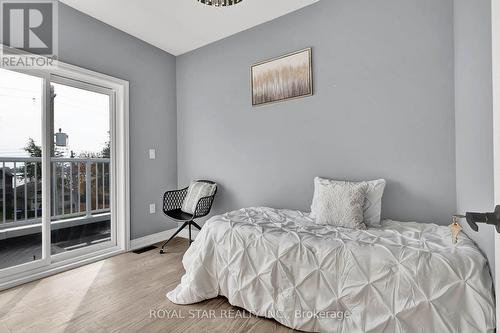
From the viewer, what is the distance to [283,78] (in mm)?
2629

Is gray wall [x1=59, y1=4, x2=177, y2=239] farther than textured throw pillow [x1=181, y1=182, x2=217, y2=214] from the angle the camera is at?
No

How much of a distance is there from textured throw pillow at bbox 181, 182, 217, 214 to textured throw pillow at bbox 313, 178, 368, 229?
145 cm

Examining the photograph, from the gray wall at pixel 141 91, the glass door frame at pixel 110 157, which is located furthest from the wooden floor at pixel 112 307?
the gray wall at pixel 141 91

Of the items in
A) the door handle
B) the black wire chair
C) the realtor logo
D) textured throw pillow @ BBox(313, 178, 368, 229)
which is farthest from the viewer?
the black wire chair

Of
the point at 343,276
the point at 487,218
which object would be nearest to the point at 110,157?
the point at 343,276

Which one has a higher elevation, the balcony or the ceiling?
the ceiling

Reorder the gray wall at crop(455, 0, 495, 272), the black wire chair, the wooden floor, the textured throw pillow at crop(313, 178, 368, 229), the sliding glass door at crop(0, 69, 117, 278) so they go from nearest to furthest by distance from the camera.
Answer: the gray wall at crop(455, 0, 495, 272) < the wooden floor < the textured throw pillow at crop(313, 178, 368, 229) < the sliding glass door at crop(0, 69, 117, 278) < the black wire chair

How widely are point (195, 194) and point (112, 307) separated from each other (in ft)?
4.89

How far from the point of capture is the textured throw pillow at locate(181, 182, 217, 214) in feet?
9.93

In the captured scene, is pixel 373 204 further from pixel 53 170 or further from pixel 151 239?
pixel 53 170

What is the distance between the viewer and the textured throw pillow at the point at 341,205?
1.85 metres

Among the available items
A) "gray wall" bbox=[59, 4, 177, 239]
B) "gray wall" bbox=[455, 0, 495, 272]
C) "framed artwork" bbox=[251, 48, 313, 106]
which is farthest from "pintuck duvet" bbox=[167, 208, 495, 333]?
"gray wall" bbox=[59, 4, 177, 239]

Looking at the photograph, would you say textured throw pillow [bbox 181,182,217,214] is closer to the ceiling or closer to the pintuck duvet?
the pintuck duvet

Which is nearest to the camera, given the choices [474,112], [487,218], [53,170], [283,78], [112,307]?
[487,218]
